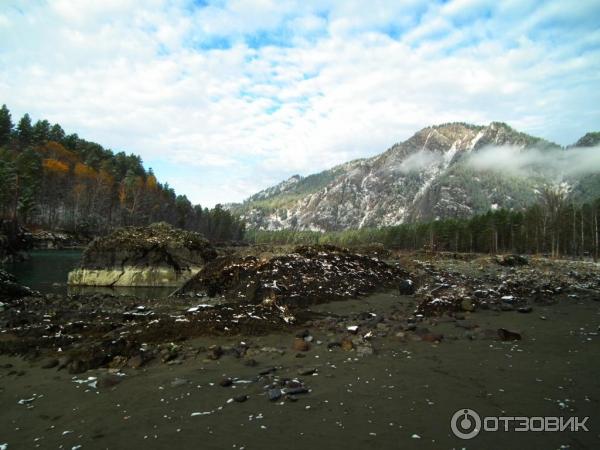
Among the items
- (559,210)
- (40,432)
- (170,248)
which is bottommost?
(40,432)

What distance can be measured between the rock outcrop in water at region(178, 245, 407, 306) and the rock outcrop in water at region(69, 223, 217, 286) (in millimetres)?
8563

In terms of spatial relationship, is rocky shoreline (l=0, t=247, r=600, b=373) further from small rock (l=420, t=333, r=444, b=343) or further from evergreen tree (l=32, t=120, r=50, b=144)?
evergreen tree (l=32, t=120, r=50, b=144)

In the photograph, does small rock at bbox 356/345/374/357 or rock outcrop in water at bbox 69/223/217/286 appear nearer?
small rock at bbox 356/345/374/357

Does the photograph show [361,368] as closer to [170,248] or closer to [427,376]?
[427,376]

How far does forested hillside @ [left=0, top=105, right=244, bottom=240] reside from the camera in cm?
7976

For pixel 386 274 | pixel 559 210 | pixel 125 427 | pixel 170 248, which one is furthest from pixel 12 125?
pixel 559 210

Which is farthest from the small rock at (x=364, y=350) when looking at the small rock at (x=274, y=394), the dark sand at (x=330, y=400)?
the small rock at (x=274, y=394)

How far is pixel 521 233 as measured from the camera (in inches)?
3349

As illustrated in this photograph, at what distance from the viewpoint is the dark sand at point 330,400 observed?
5.34m

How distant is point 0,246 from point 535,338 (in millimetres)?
52655

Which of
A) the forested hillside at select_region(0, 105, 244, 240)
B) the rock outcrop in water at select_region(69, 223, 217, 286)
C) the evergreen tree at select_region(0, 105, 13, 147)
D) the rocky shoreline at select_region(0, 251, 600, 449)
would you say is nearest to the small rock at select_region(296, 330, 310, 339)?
the rocky shoreline at select_region(0, 251, 600, 449)

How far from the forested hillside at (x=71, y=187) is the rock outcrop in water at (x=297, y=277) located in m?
68.0

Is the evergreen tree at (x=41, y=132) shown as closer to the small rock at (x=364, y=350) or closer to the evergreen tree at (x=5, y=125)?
the evergreen tree at (x=5, y=125)

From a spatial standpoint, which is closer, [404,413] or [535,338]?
[404,413]
